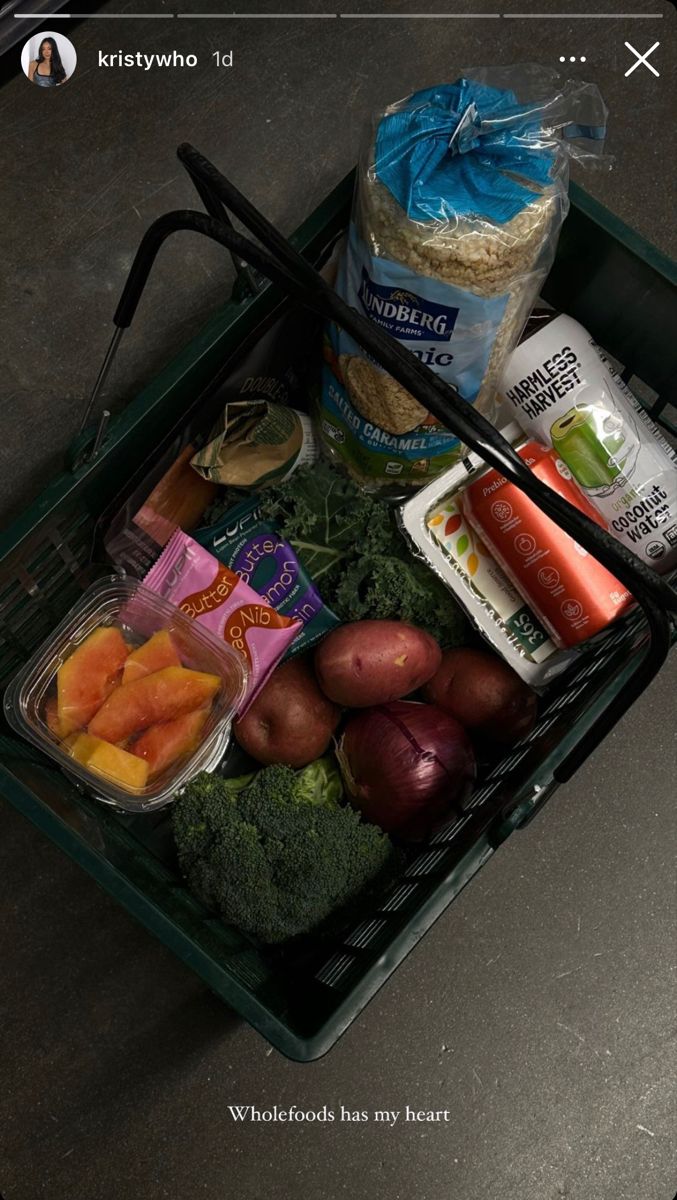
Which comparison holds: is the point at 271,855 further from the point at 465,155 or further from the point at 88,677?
the point at 465,155

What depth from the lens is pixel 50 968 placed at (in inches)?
53.3

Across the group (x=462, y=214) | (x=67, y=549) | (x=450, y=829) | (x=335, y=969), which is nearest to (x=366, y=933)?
(x=335, y=969)

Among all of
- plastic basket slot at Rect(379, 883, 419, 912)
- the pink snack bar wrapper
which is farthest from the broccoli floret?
the pink snack bar wrapper

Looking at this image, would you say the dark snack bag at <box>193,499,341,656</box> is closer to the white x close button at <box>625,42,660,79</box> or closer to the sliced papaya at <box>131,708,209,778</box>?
the sliced papaya at <box>131,708,209,778</box>

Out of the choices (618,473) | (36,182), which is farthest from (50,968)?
(36,182)

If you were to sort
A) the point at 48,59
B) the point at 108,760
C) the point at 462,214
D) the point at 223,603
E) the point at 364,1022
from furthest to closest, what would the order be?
1. the point at 48,59
2. the point at 364,1022
3. the point at 223,603
4. the point at 108,760
5. the point at 462,214

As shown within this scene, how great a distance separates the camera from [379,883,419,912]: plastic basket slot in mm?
1087

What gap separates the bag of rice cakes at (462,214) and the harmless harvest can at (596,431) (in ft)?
0.24

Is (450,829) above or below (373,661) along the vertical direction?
below

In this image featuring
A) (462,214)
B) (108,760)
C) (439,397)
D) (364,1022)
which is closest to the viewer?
(439,397)

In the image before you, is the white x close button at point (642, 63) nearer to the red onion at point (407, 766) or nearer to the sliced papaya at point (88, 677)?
the red onion at point (407, 766)

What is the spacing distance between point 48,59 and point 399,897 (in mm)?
1351

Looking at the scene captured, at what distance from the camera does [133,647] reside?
115 centimetres

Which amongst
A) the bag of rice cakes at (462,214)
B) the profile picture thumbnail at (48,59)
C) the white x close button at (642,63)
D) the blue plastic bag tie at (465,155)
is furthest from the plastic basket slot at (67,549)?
the white x close button at (642,63)
